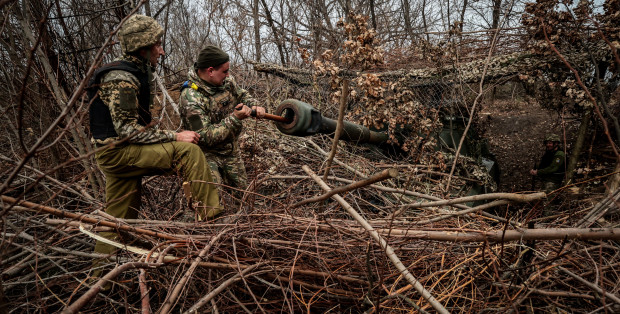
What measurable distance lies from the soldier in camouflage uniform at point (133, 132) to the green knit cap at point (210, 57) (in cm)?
55

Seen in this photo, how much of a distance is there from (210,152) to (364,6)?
1101 centimetres

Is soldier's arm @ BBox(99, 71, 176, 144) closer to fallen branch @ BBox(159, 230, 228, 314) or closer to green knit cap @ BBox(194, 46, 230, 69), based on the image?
green knit cap @ BBox(194, 46, 230, 69)

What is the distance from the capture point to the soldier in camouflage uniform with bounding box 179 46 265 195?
10.6ft

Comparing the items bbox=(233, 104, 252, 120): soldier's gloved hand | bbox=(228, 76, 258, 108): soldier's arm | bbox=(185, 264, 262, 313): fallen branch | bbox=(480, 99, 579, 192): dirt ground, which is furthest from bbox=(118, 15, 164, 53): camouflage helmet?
bbox=(480, 99, 579, 192): dirt ground

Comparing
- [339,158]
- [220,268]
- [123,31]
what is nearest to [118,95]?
[123,31]

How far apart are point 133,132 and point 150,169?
1.26ft

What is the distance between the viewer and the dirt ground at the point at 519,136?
27.8ft

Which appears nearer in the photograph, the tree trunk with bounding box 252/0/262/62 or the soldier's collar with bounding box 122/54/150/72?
A: the soldier's collar with bounding box 122/54/150/72

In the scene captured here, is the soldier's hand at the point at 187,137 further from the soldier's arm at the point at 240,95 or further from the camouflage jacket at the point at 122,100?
the soldier's arm at the point at 240,95

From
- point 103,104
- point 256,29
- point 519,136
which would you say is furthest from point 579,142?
point 256,29

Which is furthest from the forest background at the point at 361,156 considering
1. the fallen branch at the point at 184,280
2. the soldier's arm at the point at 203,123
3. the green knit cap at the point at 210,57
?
the green knit cap at the point at 210,57

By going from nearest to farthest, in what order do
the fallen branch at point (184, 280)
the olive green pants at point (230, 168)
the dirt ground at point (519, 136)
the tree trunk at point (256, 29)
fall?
the fallen branch at point (184, 280)
the olive green pants at point (230, 168)
the dirt ground at point (519, 136)
the tree trunk at point (256, 29)

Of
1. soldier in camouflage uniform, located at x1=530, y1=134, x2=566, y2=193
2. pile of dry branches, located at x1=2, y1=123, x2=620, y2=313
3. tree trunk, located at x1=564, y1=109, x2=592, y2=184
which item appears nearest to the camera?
pile of dry branches, located at x1=2, y1=123, x2=620, y2=313

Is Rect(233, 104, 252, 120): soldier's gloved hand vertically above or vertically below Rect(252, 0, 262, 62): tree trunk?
below
